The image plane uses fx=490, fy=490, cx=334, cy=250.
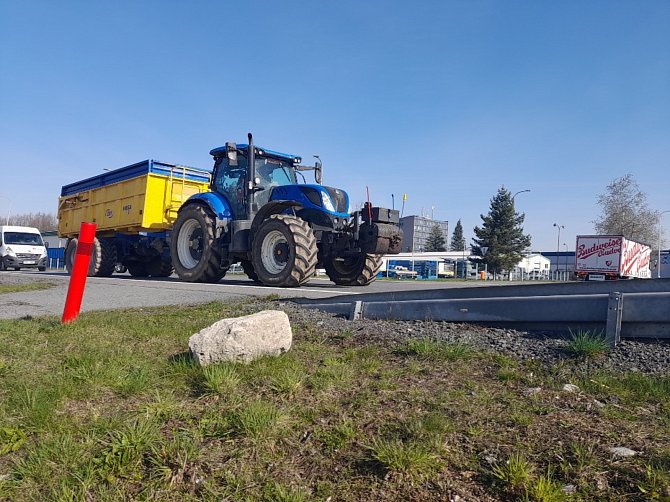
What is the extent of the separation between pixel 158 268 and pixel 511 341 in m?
14.9

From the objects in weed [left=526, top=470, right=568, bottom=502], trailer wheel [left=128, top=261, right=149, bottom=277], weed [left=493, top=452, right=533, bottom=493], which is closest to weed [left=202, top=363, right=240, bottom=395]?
weed [left=493, top=452, right=533, bottom=493]

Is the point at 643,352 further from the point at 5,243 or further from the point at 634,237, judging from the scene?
the point at 634,237

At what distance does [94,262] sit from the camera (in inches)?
608

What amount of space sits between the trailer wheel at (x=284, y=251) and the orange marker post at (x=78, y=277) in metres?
4.08

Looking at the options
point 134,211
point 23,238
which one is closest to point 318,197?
point 134,211

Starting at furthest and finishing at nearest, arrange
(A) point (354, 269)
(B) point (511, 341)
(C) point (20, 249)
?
(C) point (20, 249)
(A) point (354, 269)
(B) point (511, 341)

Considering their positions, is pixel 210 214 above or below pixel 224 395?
above

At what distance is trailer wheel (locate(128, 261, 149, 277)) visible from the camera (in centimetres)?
1672

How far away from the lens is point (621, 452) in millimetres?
2100

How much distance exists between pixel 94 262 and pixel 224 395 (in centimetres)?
1432

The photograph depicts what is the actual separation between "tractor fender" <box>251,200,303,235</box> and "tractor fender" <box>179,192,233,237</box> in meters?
0.93

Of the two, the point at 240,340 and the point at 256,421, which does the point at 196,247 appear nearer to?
the point at 240,340

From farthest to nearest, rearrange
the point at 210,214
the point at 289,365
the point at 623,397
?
the point at 210,214
the point at 289,365
the point at 623,397

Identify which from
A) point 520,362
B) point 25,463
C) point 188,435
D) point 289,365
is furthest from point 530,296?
point 25,463
